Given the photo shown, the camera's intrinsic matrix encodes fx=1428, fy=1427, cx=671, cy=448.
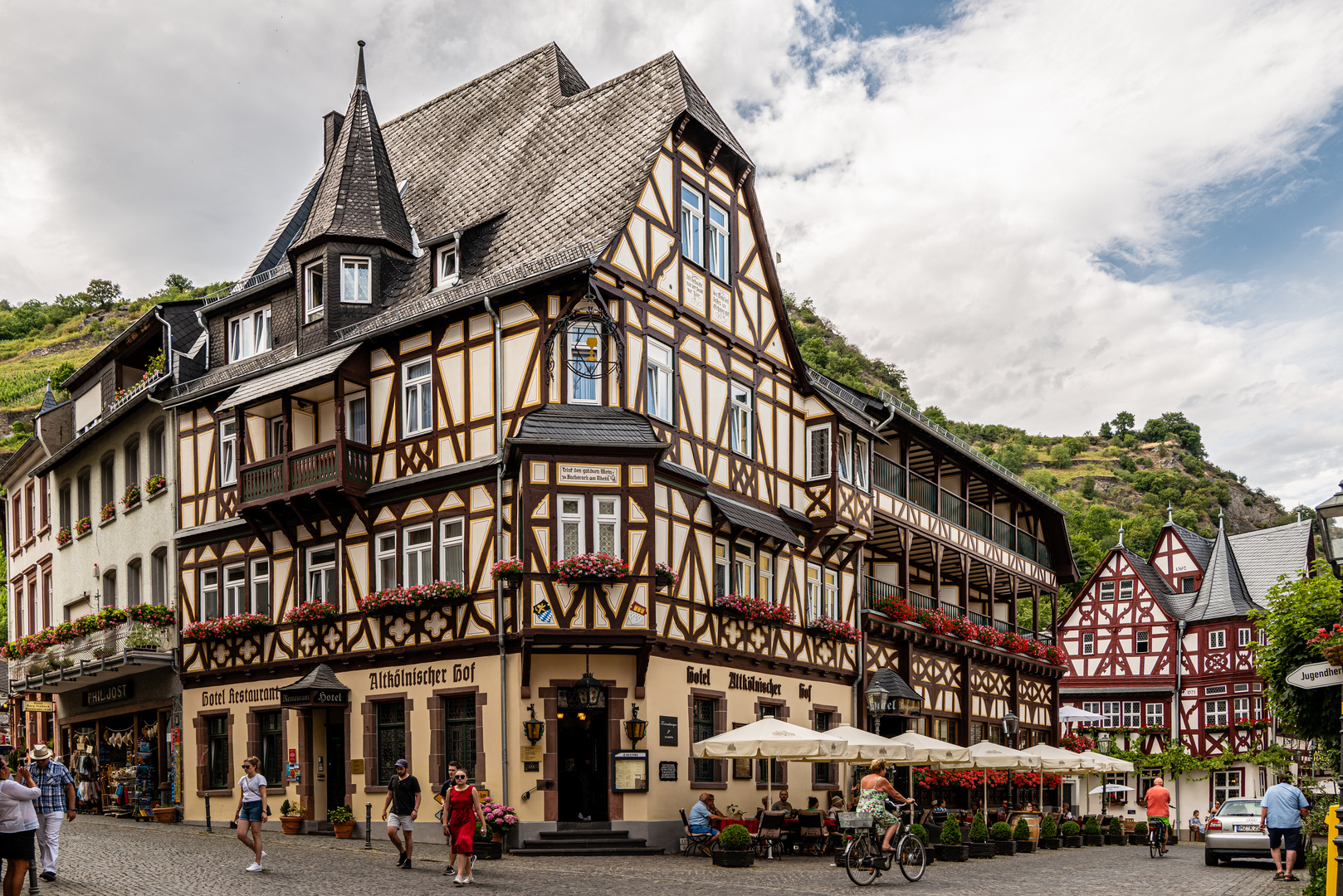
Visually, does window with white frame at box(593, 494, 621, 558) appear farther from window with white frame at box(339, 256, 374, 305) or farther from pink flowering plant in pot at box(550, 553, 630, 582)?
window with white frame at box(339, 256, 374, 305)

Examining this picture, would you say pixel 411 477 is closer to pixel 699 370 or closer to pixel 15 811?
pixel 699 370

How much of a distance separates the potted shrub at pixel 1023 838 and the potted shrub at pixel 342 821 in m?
13.6

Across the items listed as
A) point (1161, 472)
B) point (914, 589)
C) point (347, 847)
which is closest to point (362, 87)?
point (347, 847)

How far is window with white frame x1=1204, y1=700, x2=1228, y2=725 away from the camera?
6266 cm

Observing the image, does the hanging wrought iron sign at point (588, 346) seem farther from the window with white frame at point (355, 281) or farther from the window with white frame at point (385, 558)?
the window with white frame at point (355, 281)

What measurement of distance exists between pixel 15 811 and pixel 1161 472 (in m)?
134

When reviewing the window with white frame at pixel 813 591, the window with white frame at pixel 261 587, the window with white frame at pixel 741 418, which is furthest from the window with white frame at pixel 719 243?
the window with white frame at pixel 261 587

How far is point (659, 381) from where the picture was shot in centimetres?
2753

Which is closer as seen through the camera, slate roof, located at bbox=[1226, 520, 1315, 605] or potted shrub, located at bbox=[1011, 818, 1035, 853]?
potted shrub, located at bbox=[1011, 818, 1035, 853]

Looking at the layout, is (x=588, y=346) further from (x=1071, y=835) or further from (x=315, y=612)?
(x=1071, y=835)

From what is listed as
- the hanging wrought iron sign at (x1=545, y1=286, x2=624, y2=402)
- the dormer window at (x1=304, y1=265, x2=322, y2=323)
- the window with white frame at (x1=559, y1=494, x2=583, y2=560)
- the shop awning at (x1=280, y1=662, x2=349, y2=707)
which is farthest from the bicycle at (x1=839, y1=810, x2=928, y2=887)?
the dormer window at (x1=304, y1=265, x2=322, y2=323)

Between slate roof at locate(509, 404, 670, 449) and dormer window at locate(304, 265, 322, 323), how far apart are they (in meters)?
7.68

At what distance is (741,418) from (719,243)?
3.73 metres

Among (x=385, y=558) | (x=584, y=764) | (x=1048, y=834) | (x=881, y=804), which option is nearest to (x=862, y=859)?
(x=881, y=804)
